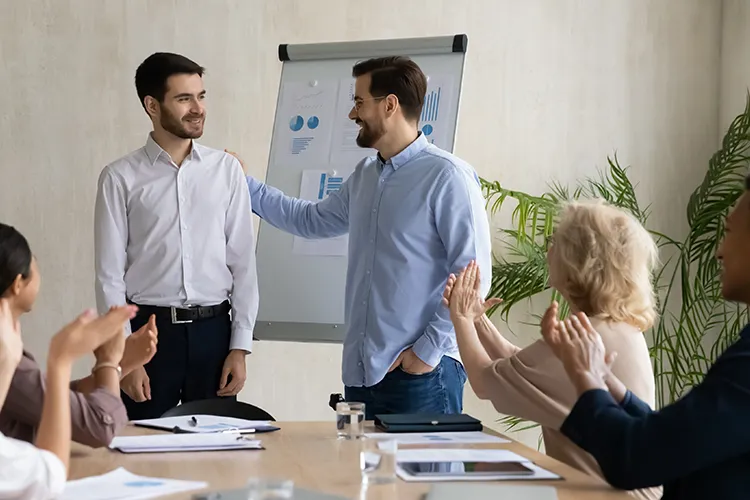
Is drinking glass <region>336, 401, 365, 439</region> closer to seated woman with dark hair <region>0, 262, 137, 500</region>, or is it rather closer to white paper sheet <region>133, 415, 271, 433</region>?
white paper sheet <region>133, 415, 271, 433</region>

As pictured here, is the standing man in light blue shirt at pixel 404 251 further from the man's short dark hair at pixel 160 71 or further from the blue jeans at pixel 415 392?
the man's short dark hair at pixel 160 71

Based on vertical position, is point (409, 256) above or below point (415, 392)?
above

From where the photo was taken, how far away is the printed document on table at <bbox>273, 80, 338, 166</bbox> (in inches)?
163

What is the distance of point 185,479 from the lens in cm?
194

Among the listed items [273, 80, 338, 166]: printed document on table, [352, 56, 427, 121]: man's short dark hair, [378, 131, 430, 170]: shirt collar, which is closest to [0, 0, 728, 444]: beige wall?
[273, 80, 338, 166]: printed document on table

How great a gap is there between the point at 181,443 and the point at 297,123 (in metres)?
2.12

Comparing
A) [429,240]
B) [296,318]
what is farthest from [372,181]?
[296,318]

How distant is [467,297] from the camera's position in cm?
281

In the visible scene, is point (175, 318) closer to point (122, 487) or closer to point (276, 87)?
point (276, 87)

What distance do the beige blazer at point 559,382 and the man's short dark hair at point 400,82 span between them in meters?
1.40

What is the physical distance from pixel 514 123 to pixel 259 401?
187cm

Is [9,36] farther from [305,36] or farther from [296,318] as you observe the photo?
[296,318]

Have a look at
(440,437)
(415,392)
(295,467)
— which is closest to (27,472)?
(295,467)

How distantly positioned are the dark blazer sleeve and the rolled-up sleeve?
1046 mm
